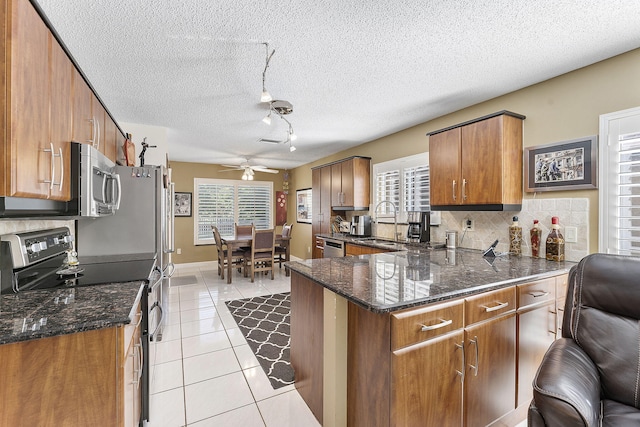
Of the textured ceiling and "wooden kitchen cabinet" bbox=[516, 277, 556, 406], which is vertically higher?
the textured ceiling

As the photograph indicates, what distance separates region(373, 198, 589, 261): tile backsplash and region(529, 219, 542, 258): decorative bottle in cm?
4

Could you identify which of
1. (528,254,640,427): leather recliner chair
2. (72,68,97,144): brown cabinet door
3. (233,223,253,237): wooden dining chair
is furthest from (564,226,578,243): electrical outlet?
(233,223,253,237): wooden dining chair

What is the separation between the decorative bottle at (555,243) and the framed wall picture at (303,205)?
501 cm

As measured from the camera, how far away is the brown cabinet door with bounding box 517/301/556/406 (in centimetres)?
168

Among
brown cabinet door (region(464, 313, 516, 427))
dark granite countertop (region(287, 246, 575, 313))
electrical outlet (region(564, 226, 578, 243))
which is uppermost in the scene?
electrical outlet (region(564, 226, 578, 243))

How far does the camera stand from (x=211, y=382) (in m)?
2.16

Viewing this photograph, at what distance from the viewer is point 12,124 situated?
37.9 inches

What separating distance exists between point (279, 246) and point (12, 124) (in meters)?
4.83

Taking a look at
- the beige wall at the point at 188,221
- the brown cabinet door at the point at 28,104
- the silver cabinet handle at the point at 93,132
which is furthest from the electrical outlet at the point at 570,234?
the beige wall at the point at 188,221

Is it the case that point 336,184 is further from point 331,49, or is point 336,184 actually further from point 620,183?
point 620,183

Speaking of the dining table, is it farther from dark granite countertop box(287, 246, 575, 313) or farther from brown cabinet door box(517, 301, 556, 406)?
brown cabinet door box(517, 301, 556, 406)

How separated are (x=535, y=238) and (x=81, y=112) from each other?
11.3 feet

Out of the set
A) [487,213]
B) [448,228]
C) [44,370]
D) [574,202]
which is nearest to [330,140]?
[448,228]

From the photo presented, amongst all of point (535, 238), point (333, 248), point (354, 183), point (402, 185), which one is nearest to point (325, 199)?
point (354, 183)
